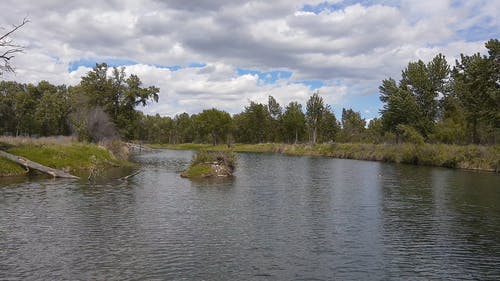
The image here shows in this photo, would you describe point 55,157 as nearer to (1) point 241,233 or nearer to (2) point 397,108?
(1) point 241,233

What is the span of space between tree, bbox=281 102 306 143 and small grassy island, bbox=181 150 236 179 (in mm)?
106852

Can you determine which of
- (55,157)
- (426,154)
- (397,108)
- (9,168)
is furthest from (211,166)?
(397,108)

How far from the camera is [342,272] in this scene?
16.2 meters

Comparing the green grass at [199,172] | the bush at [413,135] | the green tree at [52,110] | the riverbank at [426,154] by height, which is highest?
the green tree at [52,110]

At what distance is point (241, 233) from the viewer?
21750mm

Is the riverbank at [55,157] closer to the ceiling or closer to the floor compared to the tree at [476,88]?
closer to the floor

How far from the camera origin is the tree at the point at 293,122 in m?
159

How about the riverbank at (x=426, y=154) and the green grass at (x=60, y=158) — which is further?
the riverbank at (x=426, y=154)

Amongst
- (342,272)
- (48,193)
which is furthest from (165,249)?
(48,193)

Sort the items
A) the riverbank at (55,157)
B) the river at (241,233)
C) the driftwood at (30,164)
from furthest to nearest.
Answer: the riverbank at (55,157)
the driftwood at (30,164)
the river at (241,233)

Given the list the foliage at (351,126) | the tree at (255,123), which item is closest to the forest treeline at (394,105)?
the foliage at (351,126)

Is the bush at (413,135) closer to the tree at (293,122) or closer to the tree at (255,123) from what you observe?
the tree at (293,122)

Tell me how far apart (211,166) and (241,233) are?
83.9 feet

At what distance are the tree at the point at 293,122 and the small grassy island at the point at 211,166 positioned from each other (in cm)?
10685
